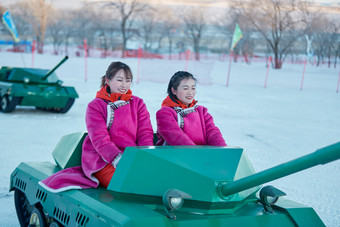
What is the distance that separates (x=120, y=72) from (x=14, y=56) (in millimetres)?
30678

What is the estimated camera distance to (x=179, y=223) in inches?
95.6

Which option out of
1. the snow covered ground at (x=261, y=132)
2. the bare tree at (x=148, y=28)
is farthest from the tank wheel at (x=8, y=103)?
the bare tree at (x=148, y=28)

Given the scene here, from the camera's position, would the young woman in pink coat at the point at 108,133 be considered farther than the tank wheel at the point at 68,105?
No

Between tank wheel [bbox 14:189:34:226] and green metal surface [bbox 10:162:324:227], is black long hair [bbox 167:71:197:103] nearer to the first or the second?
green metal surface [bbox 10:162:324:227]

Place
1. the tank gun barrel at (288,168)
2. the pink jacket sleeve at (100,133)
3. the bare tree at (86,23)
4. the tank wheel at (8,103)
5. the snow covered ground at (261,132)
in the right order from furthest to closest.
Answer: the bare tree at (86,23)
the tank wheel at (8,103)
the snow covered ground at (261,132)
the pink jacket sleeve at (100,133)
the tank gun barrel at (288,168)

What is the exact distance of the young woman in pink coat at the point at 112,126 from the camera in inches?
120

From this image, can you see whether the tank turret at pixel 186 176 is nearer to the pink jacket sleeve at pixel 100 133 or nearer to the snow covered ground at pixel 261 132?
the pink jacket sleeve at pixel 100 133

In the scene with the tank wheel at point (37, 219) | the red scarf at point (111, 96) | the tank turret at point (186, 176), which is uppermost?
the red scarf at point (111, 96)

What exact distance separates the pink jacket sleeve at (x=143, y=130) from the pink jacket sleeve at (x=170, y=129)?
0.08 metres

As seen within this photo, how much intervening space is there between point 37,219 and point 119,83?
118 cm

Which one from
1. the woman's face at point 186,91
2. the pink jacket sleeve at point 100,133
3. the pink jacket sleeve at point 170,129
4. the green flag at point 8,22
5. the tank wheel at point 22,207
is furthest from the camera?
the green flag at point 8,22

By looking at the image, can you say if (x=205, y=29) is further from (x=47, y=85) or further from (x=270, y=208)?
(x=270, y=208)

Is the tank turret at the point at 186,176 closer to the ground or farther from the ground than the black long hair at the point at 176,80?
→ closer to the ground

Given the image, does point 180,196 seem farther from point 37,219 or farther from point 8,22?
point 8,22
